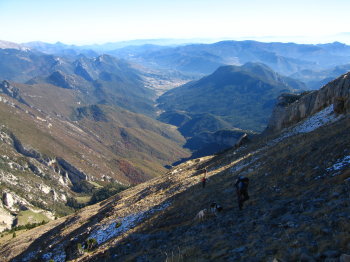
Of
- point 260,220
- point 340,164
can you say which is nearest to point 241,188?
point 260,220

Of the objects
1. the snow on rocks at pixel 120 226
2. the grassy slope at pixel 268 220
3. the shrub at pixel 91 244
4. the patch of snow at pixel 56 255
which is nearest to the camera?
the grassy slope at pixel 268 220

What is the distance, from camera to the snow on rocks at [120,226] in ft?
124

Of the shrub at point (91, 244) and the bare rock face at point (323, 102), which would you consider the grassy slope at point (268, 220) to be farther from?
the bare rock face at point (323, 102)

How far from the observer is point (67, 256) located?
39.2 metres

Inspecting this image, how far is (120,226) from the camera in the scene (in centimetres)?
3988

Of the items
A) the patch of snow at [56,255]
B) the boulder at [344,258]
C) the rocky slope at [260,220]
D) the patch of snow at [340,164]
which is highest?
the boulder at [344,258]

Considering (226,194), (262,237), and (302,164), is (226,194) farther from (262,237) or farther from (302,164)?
(262,237)

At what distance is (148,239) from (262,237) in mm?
13856

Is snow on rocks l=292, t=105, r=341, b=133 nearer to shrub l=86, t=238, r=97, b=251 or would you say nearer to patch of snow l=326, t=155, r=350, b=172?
patch of snow l=326, t=155, r=350, b=172

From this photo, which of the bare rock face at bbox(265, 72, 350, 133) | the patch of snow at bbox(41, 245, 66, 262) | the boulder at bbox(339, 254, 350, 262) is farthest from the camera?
the bare rock face at bbox(265, 72, 350, 133)

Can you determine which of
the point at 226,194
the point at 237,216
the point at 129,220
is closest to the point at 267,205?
the point at 237,216

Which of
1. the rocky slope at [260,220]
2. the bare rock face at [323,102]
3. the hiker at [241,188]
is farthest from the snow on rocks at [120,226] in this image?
the bare rock face at [323,102]

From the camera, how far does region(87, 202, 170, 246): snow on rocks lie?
124 feet

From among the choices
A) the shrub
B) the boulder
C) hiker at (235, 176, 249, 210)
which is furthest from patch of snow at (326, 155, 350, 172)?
the shrub
